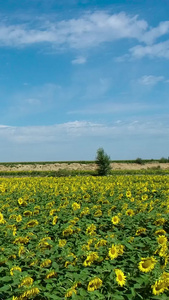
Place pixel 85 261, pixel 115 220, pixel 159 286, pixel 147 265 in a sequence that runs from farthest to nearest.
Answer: pixel 115 220
pixel 85 261
pixel 147 265
pixel 159 286

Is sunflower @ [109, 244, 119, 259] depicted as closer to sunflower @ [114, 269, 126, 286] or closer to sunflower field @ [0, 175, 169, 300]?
sunflower field @ [0, 175, 169, 300]

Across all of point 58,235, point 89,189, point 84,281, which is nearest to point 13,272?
point 84,281

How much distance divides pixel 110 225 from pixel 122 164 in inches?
1699

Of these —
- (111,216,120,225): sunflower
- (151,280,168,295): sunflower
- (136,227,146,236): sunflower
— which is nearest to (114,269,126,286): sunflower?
(151,280,168,295): sunflower

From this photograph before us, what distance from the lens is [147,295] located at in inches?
126

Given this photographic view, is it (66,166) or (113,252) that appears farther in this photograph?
(66,166)

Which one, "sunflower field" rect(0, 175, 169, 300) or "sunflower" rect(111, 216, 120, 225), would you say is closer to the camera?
"sunflower field" rect(0, 175, 169, 300)

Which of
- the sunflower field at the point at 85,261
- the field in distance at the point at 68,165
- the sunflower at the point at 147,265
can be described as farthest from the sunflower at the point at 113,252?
the field in distance at the point at 68,165

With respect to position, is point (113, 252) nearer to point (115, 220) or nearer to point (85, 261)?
point (85, 261)

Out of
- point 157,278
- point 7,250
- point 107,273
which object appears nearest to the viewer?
point 157,278

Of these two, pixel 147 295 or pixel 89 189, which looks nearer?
pixel 147 295

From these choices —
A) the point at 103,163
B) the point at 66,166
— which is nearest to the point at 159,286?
the point at 103,163

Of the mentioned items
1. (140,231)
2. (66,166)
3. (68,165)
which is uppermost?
(68,165)

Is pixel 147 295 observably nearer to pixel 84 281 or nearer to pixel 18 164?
pixel 84 281
